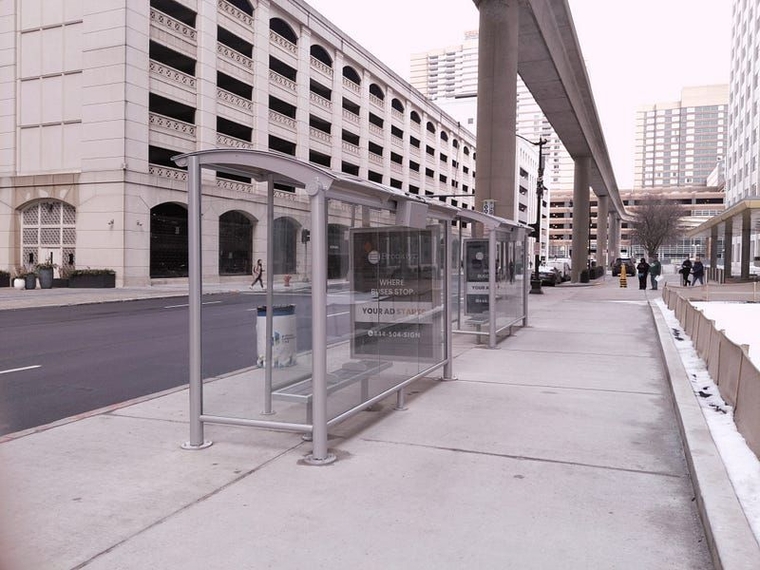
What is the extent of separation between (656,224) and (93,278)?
2232 inches

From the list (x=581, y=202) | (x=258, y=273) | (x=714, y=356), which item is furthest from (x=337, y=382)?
(x=581, y=202)

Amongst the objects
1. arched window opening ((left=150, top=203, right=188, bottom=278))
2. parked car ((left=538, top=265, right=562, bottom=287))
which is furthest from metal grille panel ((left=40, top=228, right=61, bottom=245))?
parked car ((left=538, top=265, right=562, bottom=287))

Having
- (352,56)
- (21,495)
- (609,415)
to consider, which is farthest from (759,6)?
(21,495)

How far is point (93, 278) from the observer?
2945 cm

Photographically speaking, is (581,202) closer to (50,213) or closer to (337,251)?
(50,213)

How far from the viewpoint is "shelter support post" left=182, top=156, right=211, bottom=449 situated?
16.7 feet

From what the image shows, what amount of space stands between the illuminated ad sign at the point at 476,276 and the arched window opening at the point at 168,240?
23756mm

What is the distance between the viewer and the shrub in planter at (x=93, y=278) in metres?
29.5

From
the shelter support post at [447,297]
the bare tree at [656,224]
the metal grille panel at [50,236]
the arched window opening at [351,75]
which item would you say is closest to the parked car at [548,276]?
the arched window opening at [351,75]

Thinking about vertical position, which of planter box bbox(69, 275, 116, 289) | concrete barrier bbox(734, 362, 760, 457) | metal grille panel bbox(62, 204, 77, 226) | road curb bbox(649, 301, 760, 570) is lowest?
road curb bbox(649, 301, 760, 570)

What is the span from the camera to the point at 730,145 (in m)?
81.0

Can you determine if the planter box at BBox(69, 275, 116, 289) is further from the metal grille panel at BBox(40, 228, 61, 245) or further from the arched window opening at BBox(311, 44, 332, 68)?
the arched window opening at BBox(311, 44, 332, 68)

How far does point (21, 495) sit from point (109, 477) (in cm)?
56

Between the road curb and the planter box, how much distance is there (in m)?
28.0
